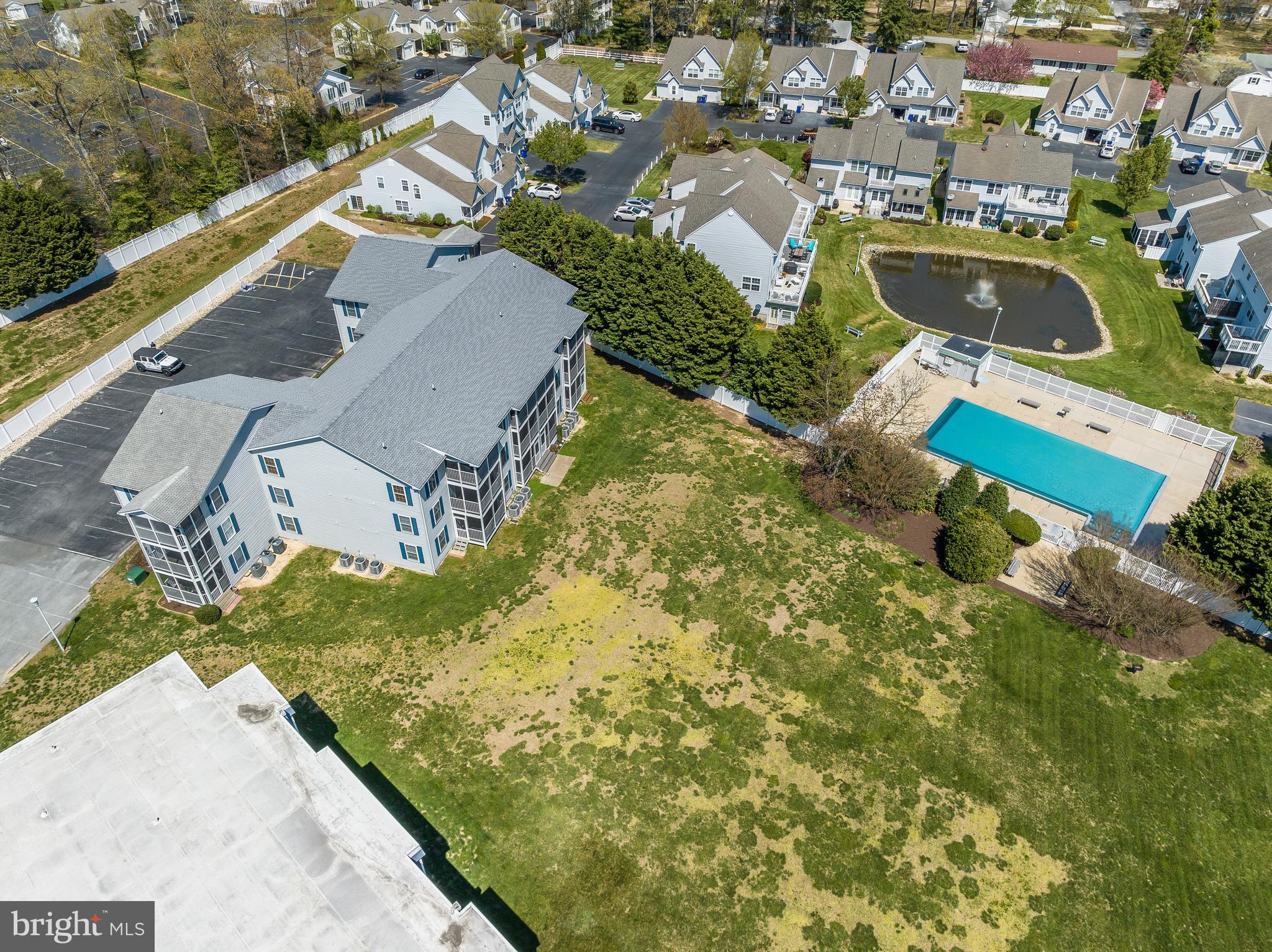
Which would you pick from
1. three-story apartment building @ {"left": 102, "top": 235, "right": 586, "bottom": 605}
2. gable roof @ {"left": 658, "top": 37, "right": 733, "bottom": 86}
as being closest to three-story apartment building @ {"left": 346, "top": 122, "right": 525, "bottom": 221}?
three-story apartment building @ {"left": 102, "top": 235, "right": 586, "bottom": 605}

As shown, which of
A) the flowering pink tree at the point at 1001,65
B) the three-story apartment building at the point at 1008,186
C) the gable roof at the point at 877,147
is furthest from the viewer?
the flowering pink tree at the point at 1001,65

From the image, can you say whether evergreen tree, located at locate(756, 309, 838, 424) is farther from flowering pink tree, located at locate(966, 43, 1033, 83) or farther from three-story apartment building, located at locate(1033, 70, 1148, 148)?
flowering pink tree, located at locate(966, 43, 1033, 83)

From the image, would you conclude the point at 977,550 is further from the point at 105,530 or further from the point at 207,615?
the point at 105,530

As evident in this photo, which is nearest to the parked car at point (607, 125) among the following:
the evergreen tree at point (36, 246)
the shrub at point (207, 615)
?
the evergreen tree at point (36, 246)

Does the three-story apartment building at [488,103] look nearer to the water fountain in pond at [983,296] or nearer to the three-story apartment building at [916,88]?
the three-story apartment building at [916,88]

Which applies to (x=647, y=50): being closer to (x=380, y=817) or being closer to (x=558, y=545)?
(x=558, y=545)
